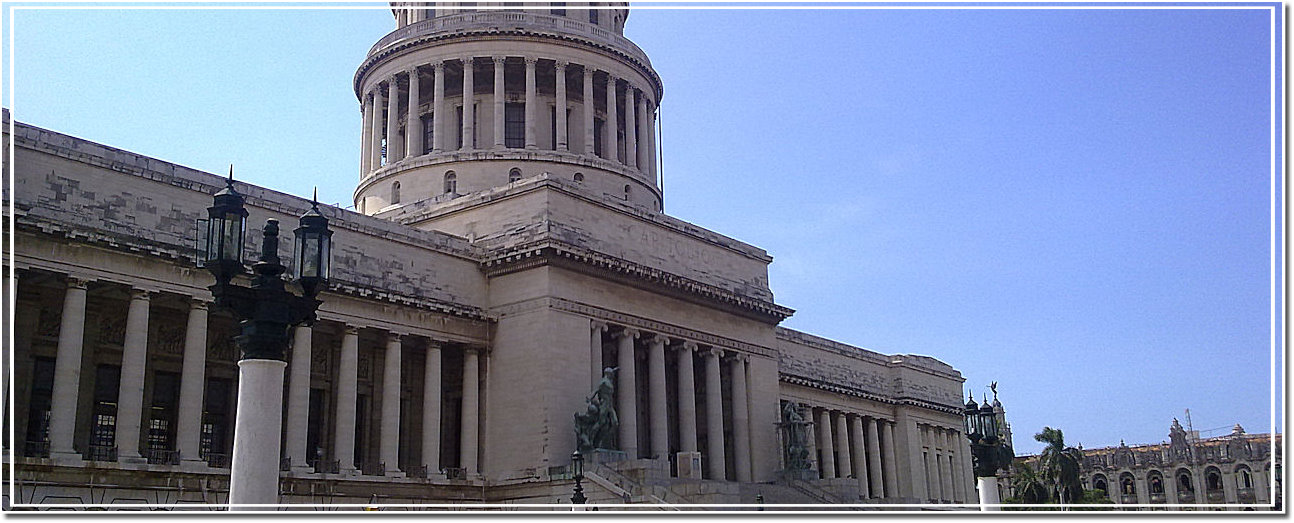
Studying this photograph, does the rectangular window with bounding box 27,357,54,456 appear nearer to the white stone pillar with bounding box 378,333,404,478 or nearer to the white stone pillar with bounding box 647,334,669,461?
the white stone pillar with bounding box 378,333,404,478

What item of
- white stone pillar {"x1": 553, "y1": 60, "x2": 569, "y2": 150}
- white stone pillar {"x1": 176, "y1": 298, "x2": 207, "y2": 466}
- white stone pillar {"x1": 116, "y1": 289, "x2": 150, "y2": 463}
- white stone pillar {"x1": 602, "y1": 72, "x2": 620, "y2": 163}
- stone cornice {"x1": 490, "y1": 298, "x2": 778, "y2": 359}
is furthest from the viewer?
white stone pillar {"x1": 602, "y1": 72, "x2": 620, "y2": 163}

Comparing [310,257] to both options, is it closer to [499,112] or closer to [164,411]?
[164,411]

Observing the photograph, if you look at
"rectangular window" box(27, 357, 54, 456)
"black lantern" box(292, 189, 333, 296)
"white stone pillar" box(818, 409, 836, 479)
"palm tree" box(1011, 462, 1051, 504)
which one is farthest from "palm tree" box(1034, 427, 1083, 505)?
"black lantern" box(292, 189, 333, 296)

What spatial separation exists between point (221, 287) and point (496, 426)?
24204 millimetres

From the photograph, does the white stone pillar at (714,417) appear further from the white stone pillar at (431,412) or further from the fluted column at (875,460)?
the fluted column at (875,460)

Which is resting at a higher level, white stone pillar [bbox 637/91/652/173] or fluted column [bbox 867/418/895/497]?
white stone pillar [bbox 637/91/652/173]

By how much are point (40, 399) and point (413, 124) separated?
2342 centimetres

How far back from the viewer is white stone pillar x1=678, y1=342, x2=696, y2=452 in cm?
4185

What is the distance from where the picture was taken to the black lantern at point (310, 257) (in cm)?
1532

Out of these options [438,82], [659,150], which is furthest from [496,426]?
[659,150]

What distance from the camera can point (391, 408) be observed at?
118ft

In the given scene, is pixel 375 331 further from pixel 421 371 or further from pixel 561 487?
pixel 561 487

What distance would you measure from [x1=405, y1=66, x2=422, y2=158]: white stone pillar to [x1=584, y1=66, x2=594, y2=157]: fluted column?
23.0 ft

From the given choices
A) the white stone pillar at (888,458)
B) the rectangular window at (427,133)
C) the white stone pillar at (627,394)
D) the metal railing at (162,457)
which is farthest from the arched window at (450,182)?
the white stone pillar at (888,458)
